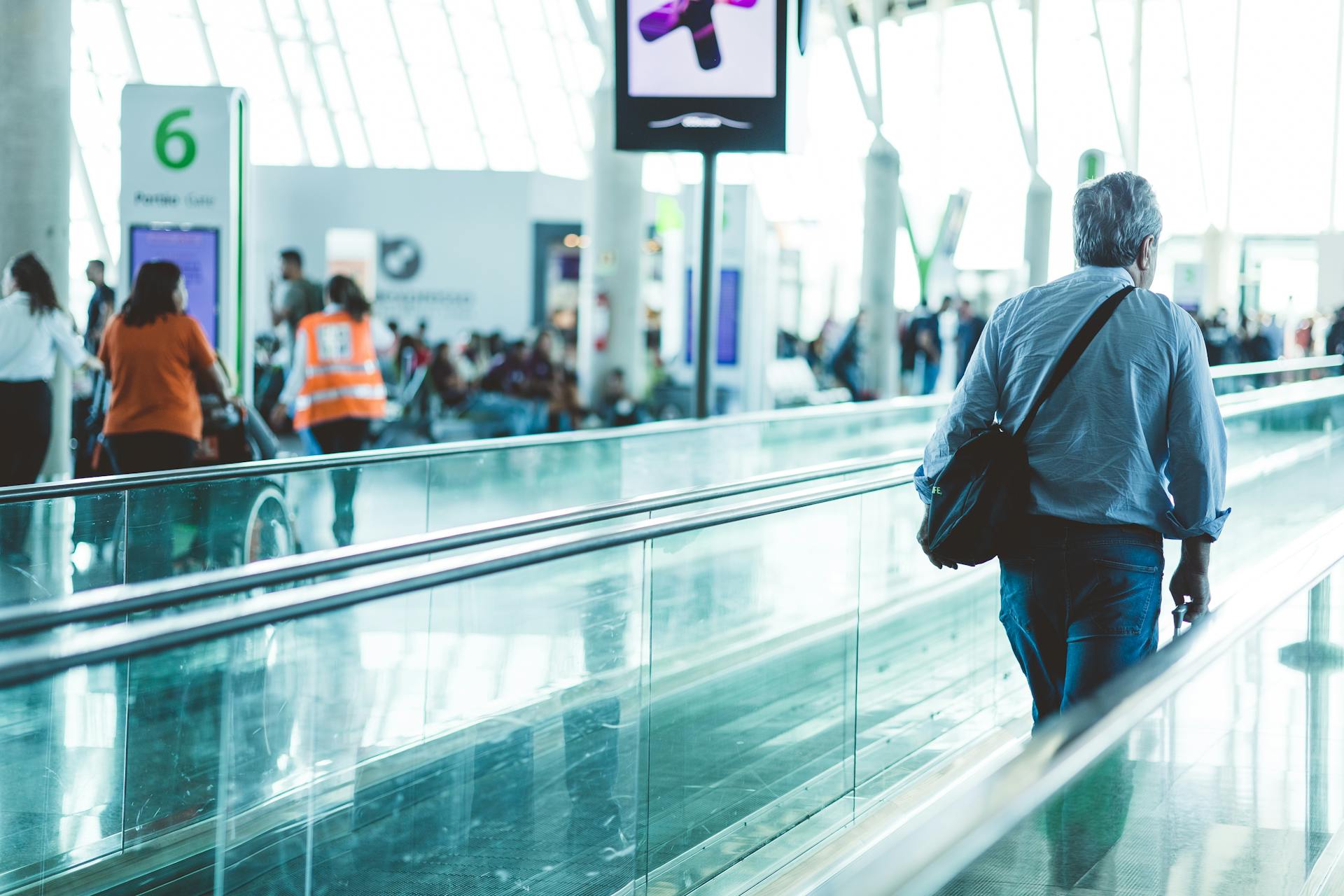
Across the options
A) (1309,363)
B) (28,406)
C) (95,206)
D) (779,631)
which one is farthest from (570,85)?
(779,631)

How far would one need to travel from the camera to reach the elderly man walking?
9.98ft

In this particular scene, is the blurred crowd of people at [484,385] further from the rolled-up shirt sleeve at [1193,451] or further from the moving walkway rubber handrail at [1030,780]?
the moving walkway rubber handrail at [1030,780]

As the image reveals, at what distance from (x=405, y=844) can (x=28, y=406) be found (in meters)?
5.04

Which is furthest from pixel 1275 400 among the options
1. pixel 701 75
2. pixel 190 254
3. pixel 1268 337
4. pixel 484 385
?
pixel 1268 337

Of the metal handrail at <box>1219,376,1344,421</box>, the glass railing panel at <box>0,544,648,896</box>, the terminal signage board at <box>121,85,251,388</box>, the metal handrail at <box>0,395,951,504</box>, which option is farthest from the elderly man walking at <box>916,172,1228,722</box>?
the terminal signage board at <box>121,85,251,388</box>

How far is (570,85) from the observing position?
96.4 feet

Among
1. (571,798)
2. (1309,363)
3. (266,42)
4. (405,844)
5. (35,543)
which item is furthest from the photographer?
(266,42)

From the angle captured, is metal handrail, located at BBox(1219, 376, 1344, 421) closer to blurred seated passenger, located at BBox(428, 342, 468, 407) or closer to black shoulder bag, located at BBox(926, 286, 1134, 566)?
black shoulder bag, located at BBox(926, 286, 1134, 566)

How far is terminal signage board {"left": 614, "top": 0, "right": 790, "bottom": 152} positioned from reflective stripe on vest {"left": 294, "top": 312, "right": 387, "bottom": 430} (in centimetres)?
193

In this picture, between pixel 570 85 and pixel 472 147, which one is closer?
pixel 472 147

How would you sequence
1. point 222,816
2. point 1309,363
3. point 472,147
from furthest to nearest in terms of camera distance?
1. point 472,147
2. point 1309,363
3. point 222,816

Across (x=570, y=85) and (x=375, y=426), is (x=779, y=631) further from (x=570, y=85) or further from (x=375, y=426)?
(x=570, y=85)

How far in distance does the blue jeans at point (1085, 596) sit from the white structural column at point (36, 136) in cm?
831

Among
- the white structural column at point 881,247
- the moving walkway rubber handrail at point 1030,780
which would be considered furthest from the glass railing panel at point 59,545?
the white structural column at point 881,247
